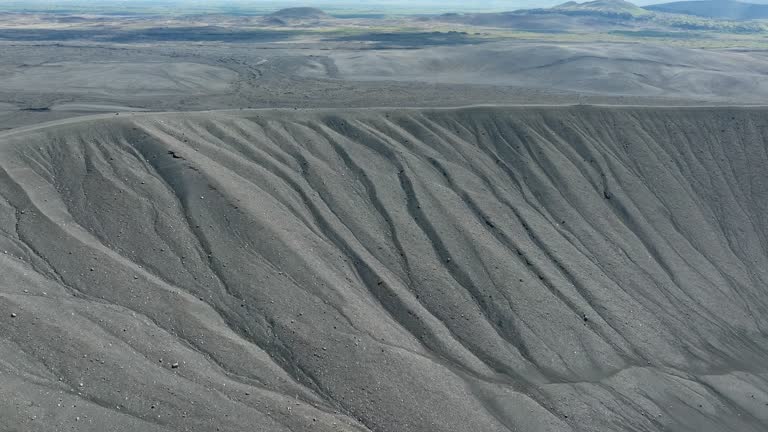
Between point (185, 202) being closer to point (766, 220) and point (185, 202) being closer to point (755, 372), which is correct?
point (755, 372)

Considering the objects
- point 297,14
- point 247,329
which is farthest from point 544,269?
point 297,14

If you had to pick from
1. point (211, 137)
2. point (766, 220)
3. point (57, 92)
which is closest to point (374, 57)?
point (57, 92)

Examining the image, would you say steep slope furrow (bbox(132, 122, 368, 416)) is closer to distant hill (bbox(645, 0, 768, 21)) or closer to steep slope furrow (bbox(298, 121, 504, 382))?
steep slope furrow (bbox(298, 121, 504, 382))

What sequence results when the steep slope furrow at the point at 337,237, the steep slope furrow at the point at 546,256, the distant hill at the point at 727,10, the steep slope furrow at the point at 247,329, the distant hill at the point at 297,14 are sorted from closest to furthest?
the steep slope furrow at the point at 247,329 < the steep slope furrow at the point at 337,237 < the steep slope furrow at the point at 546,256 < the distant hill at the point at 297,14 < the distant hill at the point at 727,10

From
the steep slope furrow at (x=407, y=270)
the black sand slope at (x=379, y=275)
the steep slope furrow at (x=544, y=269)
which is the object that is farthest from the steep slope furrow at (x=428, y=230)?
the steep slope furrow at (x=544, y=269)

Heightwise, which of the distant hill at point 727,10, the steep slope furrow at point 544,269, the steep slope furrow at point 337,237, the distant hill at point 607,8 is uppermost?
the distant hill at point 607,8

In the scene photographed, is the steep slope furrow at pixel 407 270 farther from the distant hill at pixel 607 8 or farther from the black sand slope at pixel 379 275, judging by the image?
the distant hill at pixel 607 8

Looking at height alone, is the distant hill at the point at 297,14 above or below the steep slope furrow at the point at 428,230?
above

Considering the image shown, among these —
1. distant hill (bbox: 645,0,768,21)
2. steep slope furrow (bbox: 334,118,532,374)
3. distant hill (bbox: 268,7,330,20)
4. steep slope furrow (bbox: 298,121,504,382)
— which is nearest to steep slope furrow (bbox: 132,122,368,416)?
steep slope furrow (bbox: 298,121,504,382)

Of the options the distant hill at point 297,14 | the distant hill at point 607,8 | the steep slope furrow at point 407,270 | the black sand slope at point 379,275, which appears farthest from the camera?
the distant hill at point 607,8
